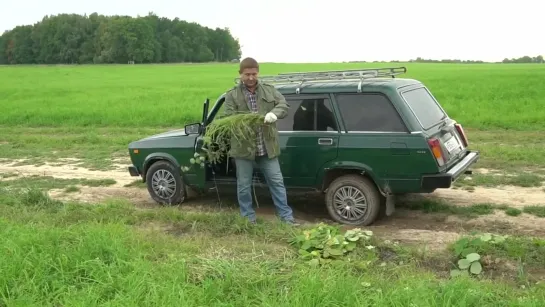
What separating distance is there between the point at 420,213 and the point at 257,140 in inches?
87.7

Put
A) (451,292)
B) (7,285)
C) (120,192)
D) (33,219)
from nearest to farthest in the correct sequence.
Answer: (451,292), (7,285), (33,219), (120,192)

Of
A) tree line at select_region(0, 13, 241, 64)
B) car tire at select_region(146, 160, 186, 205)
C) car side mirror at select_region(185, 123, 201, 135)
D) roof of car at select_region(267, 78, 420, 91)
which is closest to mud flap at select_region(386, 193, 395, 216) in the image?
roof of car at select_region(267, 78, 420, 91)

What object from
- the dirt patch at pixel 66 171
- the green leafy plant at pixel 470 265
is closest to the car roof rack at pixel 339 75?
the green leafy plant at pixel 470 265

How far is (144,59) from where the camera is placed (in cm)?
9738

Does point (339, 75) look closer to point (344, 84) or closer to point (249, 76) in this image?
point (344, 84)

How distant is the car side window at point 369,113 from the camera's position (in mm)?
6109

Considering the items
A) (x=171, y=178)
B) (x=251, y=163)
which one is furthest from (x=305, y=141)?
(x=171, y=178)

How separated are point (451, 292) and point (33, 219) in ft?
14.8

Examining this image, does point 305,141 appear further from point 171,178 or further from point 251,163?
point 171,178

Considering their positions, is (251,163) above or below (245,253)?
above

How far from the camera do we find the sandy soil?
19.4 feet

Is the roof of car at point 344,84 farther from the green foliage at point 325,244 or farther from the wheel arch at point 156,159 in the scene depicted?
the green foliage at point 325,244

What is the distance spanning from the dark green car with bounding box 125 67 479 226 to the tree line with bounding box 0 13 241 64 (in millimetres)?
91662

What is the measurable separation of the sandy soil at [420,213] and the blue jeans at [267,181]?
1.91 ft
